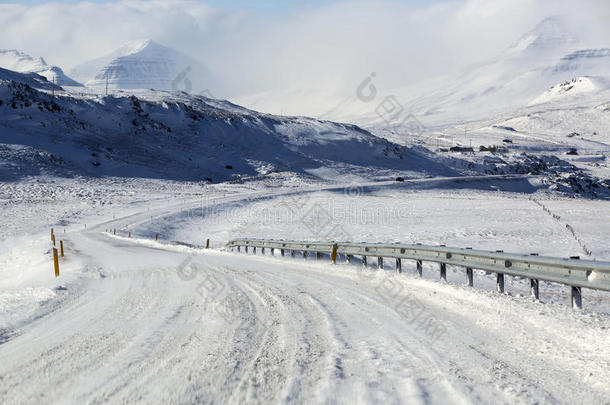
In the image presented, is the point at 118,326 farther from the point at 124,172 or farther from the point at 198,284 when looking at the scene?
the point at 124,172

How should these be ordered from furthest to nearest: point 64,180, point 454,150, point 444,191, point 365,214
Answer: point 454,150 < point 444,191 < point 64,180 < point 365,214

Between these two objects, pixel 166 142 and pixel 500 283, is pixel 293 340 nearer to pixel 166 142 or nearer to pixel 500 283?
pixel 500 283

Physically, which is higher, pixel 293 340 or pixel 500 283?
pixel 293 340

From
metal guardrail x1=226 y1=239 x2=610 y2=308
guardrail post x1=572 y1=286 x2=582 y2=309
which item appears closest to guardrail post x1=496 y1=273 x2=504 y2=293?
metal guardrail x1=226 y1=239 x2=610 y2=308

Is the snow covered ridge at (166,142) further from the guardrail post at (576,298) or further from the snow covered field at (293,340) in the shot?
the guardrail post at (576,298)

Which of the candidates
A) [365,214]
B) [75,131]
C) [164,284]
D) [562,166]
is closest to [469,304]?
[164,284]

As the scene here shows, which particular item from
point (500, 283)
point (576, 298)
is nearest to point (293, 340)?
point (576, 298)

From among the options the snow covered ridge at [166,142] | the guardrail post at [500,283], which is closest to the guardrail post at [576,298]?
the guardrail post at [500,283]

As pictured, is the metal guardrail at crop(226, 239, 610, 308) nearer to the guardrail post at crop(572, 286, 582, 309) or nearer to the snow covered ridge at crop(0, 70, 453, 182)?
the guardrail post at crop(572, 286, 582, 309)

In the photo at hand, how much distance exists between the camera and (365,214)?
170 ft

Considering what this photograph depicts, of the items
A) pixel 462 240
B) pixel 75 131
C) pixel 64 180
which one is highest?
pixel 75 131

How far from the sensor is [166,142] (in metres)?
105

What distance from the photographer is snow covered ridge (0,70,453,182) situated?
285ft

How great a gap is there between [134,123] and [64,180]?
36.0 meters
